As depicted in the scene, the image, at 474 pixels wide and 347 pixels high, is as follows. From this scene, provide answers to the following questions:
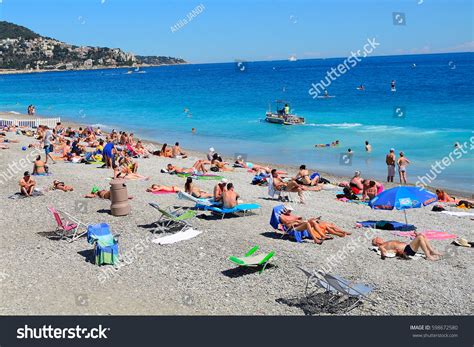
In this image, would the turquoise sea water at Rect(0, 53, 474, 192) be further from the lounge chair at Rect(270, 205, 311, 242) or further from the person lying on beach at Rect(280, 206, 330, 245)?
the lounge chair at Rect(270, 205, 311, 242)

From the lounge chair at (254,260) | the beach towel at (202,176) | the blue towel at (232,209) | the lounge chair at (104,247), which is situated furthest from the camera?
the beach towel at (202,176)

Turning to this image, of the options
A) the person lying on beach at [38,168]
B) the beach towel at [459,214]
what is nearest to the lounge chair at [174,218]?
the beach towel at [459,214]

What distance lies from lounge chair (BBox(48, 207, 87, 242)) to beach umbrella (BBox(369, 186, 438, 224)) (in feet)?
20.7

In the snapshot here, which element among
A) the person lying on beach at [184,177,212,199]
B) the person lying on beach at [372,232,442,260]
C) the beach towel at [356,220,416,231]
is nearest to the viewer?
the person lying on beach at [372,232,442,260]

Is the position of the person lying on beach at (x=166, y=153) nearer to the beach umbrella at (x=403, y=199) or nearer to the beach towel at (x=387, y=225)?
the beach towel at (x=387, y=225)

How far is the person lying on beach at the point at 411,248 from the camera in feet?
34.1

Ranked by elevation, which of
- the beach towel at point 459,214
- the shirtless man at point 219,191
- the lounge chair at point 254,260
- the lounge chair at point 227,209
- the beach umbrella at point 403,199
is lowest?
the beach towel at point 459,214

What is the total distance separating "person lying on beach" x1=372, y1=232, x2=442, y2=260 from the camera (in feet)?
34.1

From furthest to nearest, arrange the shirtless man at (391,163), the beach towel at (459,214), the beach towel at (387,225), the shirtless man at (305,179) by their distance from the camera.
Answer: the shirtless man at (391,163) < the shirtless man at (305,179) < the beach towel at (459,214) < the beach towel at (387,225)

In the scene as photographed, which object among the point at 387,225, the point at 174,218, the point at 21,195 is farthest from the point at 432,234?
the point at 21,195

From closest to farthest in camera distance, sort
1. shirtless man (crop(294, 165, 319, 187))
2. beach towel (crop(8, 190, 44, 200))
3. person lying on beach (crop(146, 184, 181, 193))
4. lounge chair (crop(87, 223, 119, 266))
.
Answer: lounge chair (crop(87, 223, 119, 266)), beach towel (crop(8, 190, 44, 200)), person lying on beach (crop(146, 184, 181, 193)), shirtless man (crop(294, 165, 319, 187))

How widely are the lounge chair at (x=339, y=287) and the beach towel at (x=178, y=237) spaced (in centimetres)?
340

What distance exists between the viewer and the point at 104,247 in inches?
399

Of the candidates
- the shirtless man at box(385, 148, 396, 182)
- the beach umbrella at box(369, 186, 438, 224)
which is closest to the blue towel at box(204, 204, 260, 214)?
the beach umbrella at box(369, 186, 438, 224)
